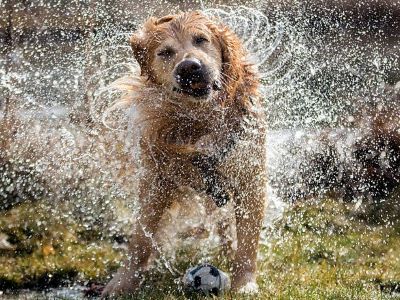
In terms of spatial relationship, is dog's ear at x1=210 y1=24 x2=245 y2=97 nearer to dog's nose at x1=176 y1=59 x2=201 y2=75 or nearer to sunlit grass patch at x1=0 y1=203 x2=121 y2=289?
→ dog's nose at x1=176 y1=59 x2=201 y2=75

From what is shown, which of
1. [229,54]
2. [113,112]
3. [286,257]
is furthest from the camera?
[286,257]

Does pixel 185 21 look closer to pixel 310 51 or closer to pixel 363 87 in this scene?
pixel 363 87

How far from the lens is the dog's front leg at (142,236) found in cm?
368

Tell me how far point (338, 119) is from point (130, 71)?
288 cm

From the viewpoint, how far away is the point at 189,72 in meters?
3.35

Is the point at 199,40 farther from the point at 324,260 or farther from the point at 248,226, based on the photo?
the point at 324,260

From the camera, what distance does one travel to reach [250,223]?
3.64 metres

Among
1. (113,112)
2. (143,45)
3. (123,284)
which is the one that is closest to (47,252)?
(123,284)

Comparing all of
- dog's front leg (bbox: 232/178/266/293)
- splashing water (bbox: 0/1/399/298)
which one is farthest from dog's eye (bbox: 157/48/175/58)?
dog's front leg (bbox: 232/178/266/293)

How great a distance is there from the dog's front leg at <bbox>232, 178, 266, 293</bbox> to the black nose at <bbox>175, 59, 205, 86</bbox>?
65 cm

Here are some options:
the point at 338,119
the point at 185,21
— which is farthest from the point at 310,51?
the point at 185,21

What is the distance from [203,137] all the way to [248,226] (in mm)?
531

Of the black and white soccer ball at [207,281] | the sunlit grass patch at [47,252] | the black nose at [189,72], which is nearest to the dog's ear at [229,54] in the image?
the black nose at [189,72]

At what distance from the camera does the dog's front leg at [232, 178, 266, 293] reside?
363cm
